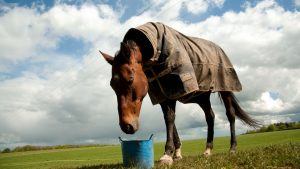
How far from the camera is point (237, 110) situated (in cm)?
1063

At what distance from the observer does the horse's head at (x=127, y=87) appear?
616 cm

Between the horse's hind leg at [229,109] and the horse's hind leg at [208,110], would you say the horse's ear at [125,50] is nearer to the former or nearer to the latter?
the horse's hind leg at [208,110]

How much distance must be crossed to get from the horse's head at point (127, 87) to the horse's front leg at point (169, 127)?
114cm

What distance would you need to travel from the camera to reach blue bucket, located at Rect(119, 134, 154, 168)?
6816mm

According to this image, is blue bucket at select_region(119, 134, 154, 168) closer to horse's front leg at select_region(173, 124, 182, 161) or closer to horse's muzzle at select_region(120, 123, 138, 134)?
horse's muzzle at select_region(120, 123, 138, 134)

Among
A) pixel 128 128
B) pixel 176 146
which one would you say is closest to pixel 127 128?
pixel 128 128

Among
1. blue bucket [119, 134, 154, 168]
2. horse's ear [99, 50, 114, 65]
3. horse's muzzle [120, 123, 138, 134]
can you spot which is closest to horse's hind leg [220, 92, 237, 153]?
blue bucket [119, 134, 154, 168]

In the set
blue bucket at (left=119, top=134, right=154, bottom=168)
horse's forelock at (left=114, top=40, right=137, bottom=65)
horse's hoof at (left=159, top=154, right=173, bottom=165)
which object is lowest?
horse's hoof at (left=159, top=154, right=173, bottom=165)

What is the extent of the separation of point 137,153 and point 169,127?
0.94m

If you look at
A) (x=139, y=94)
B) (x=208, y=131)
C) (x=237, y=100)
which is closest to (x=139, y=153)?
(x=139, y=94)

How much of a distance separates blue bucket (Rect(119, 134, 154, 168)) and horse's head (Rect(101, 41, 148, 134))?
717 millimetres

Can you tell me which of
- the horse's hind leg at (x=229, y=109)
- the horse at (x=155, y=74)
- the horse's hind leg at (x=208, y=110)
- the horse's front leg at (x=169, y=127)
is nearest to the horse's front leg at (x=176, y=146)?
the horse at (x=155, y=74)

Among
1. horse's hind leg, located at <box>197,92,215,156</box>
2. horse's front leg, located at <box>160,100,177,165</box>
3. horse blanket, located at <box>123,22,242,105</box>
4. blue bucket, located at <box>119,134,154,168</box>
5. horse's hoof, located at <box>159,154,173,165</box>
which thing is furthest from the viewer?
horse's hind leg, located at <box>197,92,215,156</box>

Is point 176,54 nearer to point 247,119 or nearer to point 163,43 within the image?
point 163,43
